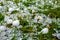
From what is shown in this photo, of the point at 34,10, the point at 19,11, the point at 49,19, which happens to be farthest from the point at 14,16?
the point at 49,19

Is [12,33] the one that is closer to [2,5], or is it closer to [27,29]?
[27,29]

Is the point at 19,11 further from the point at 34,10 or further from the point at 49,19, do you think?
the point at 49,19

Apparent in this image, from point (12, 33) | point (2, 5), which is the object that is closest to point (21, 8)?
point (2, 5)

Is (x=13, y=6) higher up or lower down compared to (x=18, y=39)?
higher up

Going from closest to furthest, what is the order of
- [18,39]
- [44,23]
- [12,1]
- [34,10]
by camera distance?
[18,39] < [44,23] < [34,10] < [12,1]

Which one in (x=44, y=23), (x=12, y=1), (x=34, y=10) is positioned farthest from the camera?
(x=12, y=1)

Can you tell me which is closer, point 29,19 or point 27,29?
point 27,29

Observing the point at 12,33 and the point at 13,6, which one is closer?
the point at 12,33
